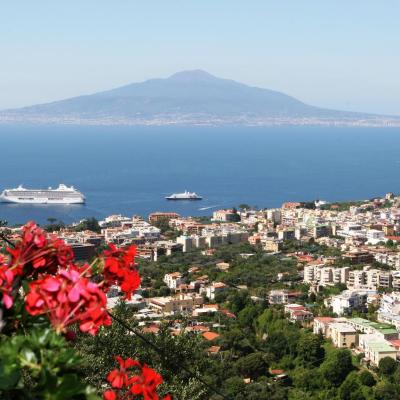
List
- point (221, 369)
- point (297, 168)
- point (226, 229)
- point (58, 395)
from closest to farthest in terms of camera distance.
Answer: point (58, 395) < point (221, 369) < point (226, 229) < point (297, 168)

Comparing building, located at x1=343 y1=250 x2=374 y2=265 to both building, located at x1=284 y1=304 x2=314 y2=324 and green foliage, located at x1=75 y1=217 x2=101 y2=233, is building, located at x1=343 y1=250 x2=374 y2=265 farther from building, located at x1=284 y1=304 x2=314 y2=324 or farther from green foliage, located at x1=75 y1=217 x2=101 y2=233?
green foliage, located at x1=75 y1=217 x2=101 y2=233

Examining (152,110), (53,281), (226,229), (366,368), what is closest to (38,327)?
(53,281)

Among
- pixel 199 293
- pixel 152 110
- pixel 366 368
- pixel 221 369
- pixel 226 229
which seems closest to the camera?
pixel 221 369

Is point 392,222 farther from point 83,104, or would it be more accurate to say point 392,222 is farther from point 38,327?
point 83,104

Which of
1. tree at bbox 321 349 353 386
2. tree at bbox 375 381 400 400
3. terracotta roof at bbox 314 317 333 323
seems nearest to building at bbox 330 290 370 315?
terracotta roof at bbox 314 317 333 323

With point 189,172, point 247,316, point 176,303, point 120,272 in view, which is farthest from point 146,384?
point 189,172

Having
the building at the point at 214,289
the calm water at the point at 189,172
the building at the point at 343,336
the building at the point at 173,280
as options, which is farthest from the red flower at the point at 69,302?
the calm water at the point at 189,172

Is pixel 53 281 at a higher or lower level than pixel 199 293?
higher
